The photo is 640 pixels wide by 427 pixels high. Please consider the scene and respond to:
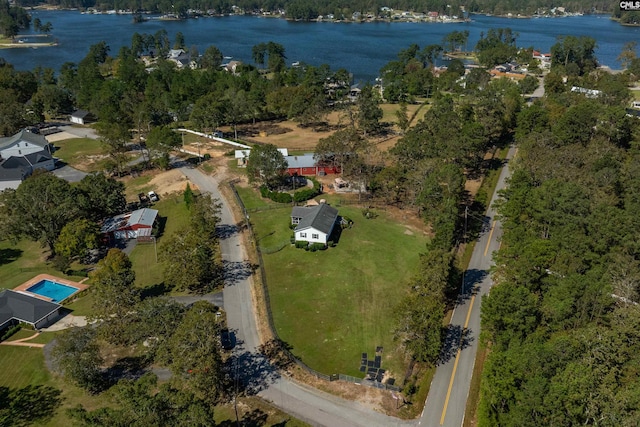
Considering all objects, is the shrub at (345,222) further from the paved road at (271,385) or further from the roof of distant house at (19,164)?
the roof of distant house at (19,164)


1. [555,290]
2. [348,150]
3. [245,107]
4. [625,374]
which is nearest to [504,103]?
[348,150]

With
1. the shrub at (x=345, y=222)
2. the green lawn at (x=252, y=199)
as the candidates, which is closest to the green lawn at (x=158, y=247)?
the green lawn at (x=252, y=199)

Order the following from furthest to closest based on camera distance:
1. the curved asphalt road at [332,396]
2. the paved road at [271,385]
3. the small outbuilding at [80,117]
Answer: the small outbuilding at [80,117] → the curved asphalt road at [332,396] → the paved road at [271,385]

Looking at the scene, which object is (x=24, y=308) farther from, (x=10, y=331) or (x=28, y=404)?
(x=28, y=404)

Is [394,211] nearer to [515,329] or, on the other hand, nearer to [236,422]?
[515,329]

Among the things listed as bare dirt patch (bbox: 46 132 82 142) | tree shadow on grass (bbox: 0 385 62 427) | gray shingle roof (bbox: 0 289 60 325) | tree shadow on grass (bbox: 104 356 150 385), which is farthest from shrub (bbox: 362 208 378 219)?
bare dirt patch (bbox: 46 132 82 142)

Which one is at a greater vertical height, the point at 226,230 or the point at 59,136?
the point at 59,136

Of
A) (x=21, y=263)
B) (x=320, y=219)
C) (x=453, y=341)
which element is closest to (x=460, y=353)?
(x=453, y=341)
